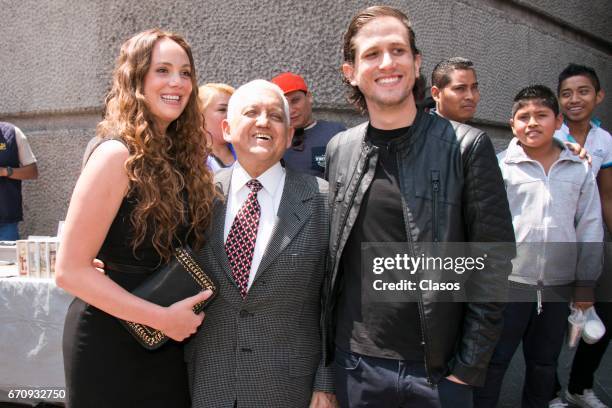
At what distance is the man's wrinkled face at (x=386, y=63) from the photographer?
1793mm

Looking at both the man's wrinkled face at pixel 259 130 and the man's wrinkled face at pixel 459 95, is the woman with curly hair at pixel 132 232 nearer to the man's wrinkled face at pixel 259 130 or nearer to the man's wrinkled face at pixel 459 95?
the man's wrinkled face at pixel 259 130

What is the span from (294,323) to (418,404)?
488 millimetres

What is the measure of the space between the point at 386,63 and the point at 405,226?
0.56 metres

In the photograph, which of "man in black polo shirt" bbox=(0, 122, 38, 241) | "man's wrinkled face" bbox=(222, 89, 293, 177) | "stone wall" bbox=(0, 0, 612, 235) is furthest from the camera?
"man in black polo shirt" bbox=(0, 122, 38, 241)

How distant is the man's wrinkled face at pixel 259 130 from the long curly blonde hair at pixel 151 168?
0.19 m

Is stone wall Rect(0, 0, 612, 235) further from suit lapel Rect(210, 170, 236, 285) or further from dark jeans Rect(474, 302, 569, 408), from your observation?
suit lapel Rect(210, 170, 236, 285)

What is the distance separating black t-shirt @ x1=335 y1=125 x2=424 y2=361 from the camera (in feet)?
5.63

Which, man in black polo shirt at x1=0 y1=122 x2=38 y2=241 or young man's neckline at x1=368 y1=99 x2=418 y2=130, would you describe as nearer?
young man's neckline at x1=368 y1=99 x2=418 y2=130

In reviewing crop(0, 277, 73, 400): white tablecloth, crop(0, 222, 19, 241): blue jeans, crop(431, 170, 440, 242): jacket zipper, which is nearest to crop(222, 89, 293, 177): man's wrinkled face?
crop(431, 170, 440, 242): jacket zipper

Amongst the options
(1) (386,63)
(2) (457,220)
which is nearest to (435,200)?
(2) (457,220)

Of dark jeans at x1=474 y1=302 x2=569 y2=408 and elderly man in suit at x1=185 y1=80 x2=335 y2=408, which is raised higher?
elderly man in suit at x1=185 y1=80 x2=335 y2=408

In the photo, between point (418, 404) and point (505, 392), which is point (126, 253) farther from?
point (505, 392)

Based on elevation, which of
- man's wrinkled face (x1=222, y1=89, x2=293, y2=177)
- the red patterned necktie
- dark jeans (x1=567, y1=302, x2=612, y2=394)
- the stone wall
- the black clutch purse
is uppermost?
the stone wall

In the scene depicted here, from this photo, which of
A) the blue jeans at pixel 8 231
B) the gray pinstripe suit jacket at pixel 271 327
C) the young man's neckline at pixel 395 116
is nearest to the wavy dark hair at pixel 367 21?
the young man's neckline at pixel 395 116
